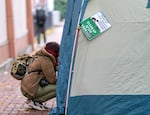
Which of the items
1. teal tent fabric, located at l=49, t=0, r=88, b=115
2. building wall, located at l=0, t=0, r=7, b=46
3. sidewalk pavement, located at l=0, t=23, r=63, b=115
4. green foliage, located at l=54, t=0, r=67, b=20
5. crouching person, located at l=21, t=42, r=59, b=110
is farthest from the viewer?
green foliage, located at l=54, t=0, r=67, b=20

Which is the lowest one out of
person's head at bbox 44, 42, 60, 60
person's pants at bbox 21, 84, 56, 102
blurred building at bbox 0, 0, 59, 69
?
blurred building at bbox 0, 0, 59, 69

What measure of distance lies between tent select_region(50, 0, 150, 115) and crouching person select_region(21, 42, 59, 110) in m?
1.02

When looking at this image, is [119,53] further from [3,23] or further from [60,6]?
[60,6]

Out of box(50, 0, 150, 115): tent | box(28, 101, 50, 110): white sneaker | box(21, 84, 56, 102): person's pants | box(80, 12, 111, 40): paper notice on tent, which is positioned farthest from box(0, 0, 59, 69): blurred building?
box(80, 12, 111, 40): paper notice on tent

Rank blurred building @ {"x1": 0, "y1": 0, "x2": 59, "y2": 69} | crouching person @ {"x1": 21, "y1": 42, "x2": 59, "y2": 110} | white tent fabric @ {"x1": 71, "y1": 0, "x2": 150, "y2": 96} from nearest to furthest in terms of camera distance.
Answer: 1. white tent fabric @ {"x1": 71, "y1": 0, "x2": 150, "y2": 96}
2. crouching person @ {"x1": 21, "y1": 42, "x2": 59, "y2": 110}
3. blurred building @ {"x1": 0, "y1": 0, "x2": 59, "y2": 69}

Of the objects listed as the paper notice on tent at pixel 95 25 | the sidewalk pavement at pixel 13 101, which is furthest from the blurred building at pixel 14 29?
the paper notice on tent at pixel 95 25

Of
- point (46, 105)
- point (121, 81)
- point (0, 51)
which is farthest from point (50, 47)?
point (0, 51)

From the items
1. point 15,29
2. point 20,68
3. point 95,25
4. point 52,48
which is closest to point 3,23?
point 15,29

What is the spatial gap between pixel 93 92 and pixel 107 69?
0.39 metres

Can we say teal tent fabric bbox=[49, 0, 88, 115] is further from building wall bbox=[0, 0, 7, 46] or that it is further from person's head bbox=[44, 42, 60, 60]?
building wall bbox=[0, 0, 7, 46]

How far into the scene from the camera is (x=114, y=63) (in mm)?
5809

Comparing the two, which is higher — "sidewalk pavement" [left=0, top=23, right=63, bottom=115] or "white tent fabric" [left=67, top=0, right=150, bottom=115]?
"white tent fabric" [left=67, top=0, right=150, bottom=115]

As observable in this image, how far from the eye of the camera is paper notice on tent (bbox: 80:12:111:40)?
580cm

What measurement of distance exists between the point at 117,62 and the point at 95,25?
2.00ft
